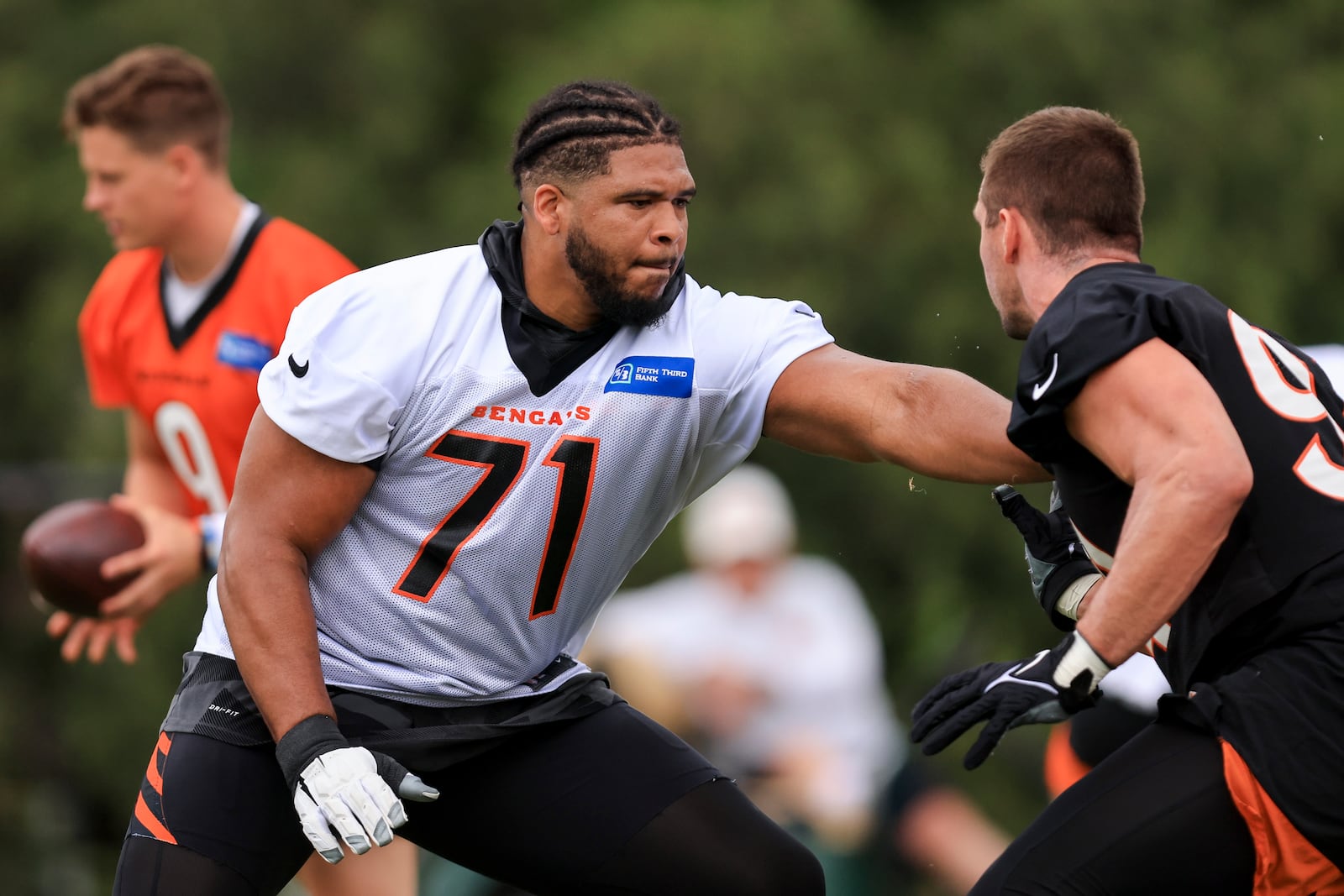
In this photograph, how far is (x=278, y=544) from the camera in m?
3.28

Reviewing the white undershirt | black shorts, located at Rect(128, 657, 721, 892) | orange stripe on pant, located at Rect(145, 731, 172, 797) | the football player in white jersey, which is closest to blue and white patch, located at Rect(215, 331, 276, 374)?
the white undershirt

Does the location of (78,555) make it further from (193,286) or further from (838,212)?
(838,212)

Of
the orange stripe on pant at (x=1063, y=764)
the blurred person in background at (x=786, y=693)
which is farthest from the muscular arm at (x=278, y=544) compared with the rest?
the blurred person in background at (x=786, y=693)

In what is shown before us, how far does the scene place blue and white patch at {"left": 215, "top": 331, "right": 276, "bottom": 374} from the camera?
5086 millimetres

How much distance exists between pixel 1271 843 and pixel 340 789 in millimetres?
1615

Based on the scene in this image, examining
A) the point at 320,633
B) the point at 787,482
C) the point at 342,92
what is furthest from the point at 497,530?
the point at 342,92

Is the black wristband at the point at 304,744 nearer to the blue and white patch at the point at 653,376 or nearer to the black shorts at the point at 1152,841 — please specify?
the blue and white patch at the point at 653,376

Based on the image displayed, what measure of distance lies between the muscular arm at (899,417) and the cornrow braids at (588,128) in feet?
1.86

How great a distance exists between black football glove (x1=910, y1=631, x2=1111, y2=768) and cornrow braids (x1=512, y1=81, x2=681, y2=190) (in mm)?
1261

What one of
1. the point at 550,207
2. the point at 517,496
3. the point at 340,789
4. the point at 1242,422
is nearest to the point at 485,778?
the point at 340,789

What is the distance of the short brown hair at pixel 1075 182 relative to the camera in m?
3.07

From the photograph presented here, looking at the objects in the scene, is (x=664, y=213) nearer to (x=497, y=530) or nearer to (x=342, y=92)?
(x=497, y=530)

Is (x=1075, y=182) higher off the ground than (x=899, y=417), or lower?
higher

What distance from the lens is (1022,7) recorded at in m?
10.7
